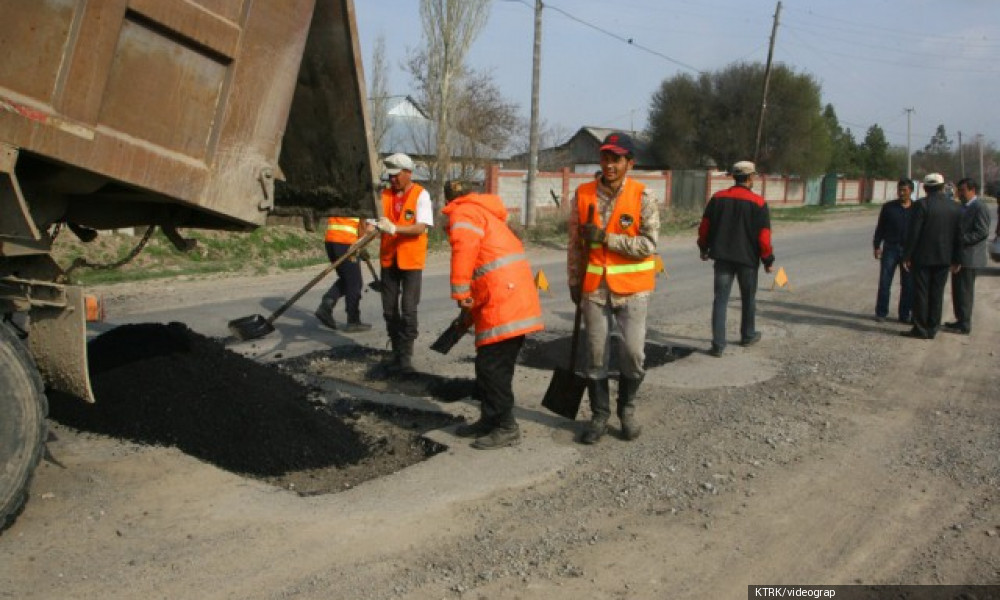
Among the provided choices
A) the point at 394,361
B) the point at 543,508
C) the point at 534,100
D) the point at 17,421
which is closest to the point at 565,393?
the point at 543,508

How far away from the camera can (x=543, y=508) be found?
414cm

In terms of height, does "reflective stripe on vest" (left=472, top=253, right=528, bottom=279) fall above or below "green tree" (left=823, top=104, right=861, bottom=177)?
below

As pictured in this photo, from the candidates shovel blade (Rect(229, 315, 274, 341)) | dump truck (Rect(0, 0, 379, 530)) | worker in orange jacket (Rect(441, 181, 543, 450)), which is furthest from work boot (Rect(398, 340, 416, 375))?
dump truck (Rect(0, 0, 379, 530))

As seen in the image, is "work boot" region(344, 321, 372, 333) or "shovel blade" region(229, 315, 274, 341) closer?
"shovel blade" region(229, 315, 274, 341)

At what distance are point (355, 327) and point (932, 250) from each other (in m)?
6.02

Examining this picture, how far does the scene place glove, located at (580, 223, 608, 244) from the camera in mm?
4965

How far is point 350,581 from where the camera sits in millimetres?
3344

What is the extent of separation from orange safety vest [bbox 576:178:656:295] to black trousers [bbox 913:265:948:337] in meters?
5.12

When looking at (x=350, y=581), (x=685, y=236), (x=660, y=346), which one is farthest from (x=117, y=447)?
(x=685, y=236)

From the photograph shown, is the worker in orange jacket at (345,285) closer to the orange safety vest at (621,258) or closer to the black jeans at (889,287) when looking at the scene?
the orange safety vest at (621,258)

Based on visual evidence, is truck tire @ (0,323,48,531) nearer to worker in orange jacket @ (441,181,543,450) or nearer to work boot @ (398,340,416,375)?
worker in orange jacket @ (441,181,543,450)

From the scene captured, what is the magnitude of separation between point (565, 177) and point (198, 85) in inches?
970

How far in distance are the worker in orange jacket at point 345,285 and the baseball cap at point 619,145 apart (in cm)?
403

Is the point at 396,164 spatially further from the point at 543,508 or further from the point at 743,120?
the point at 743,120
